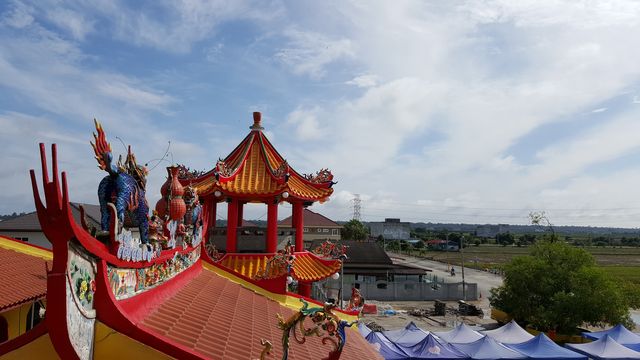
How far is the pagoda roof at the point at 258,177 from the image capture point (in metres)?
14.0

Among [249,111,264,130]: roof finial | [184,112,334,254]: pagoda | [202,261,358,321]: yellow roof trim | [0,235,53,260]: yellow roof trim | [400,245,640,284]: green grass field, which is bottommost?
[400,245,640,284]: green grass field

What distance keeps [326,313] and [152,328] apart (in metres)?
1.85

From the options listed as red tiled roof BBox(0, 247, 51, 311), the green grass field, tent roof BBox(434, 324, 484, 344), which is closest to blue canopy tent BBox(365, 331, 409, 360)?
tent roof BBox(434, 324, 484, 344)

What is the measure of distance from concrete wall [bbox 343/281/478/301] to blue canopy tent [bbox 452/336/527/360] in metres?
23.5

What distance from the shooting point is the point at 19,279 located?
9492 mm

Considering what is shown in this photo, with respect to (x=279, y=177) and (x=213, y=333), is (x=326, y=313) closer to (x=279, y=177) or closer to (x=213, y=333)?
(x=213, y=333)

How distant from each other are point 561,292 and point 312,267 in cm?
1777

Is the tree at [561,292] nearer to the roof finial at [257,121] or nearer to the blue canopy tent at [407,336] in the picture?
the blue canopy tent at [407,336]

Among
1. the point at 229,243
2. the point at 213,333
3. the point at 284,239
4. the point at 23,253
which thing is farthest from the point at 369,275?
the point at 213,333

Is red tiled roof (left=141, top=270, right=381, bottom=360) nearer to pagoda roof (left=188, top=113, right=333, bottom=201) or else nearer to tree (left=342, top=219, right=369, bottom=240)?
pagoda roof (left=188, top=113, right=333, bottom=201)

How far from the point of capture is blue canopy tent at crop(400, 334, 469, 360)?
58.2 feet

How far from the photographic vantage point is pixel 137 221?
5918 mm

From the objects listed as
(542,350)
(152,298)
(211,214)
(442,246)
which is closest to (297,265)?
(211,214)

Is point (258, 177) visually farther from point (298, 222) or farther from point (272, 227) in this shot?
point (298, 222)
